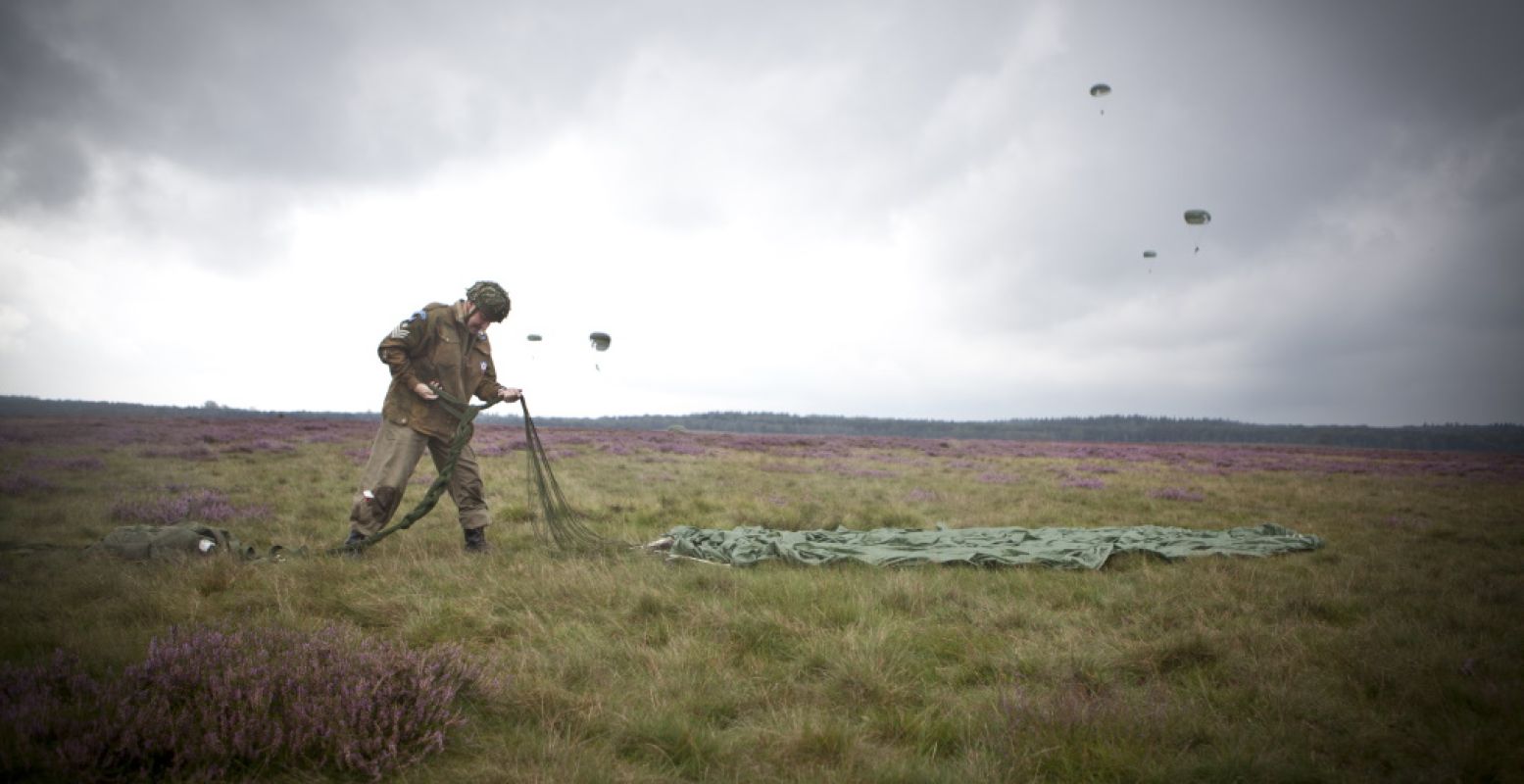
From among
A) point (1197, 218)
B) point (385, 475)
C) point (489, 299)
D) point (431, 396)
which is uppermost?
point (1197, 218)

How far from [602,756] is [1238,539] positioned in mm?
8959

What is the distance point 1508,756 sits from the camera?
2.80 metres

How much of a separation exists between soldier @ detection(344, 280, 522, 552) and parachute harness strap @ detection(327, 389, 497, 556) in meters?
0.10

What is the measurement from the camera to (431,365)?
269 inches

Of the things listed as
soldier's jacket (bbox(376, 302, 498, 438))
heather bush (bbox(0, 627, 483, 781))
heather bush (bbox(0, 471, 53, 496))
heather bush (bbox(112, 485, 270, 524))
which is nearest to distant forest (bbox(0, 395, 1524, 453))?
heather bush (bbox(0, 471, 53, 496))

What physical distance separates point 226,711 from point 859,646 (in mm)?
3346

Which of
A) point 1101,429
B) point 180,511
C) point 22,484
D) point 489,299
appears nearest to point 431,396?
point 489,299

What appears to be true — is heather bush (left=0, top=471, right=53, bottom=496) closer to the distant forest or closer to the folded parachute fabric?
the folded parachute fabric

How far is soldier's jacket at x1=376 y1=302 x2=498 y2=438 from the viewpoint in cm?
654

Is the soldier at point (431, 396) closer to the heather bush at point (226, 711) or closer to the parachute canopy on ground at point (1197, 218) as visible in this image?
the heather bush at point (226, 711)

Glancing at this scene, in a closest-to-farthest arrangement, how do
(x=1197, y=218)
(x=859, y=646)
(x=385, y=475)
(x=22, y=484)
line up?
1. (x=859, y=646)
2. (x=385, y=475)
3. (x=22, y=484)
4. (x=1197, y=218)

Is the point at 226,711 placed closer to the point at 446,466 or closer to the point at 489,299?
the point at 446,466

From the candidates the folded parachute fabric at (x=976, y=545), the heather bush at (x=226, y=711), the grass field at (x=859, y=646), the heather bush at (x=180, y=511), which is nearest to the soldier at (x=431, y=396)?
the grass field at (x=859, y=646)

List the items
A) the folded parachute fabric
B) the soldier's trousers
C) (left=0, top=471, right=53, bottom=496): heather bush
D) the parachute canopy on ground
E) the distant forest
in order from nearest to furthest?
the soldier's trousers
the folded parachute fabric
(left=0, top=471, right=53, bottom=496): heather bush
the parachute canopy on ground
the distant forest
